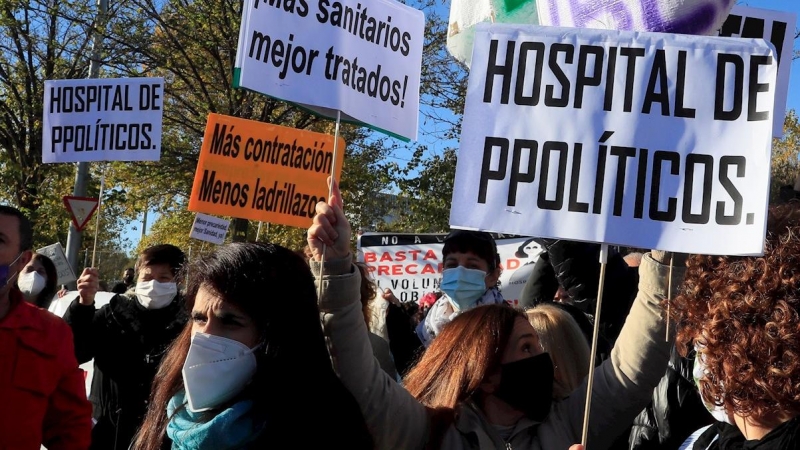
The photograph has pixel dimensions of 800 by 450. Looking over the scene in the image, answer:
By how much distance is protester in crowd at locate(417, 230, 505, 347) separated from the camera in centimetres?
450

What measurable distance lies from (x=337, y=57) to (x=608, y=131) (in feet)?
3.94

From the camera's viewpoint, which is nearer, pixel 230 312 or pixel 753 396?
pixel 753 396

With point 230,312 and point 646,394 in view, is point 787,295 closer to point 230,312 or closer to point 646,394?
point 646,394

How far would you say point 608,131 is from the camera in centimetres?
265

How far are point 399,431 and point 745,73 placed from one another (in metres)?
1.36

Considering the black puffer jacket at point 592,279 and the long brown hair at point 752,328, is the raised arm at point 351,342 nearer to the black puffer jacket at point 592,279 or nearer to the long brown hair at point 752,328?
the long brown hair at point 752,328

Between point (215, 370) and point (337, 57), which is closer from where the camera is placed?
point (215, 370)

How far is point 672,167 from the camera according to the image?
2.60 meters

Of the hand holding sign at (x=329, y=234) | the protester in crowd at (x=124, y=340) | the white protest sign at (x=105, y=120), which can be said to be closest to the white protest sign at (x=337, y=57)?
the hand holding sign at (x=329, y=234)

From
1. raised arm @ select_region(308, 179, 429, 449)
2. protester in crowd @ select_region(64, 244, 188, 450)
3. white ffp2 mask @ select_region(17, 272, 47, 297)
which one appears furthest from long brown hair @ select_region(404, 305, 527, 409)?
white ffp2 mask @ select_region(17, 272, 47, 297)

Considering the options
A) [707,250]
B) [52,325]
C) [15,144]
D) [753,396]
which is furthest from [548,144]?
[15,144]

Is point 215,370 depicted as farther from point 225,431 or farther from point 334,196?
point 334,196

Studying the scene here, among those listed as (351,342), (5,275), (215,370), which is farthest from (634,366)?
(5,275)

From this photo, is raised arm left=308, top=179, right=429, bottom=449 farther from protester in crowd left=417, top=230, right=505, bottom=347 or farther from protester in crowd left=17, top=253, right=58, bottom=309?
protester in crowd left=17, top=253, right=58, bottom=309
